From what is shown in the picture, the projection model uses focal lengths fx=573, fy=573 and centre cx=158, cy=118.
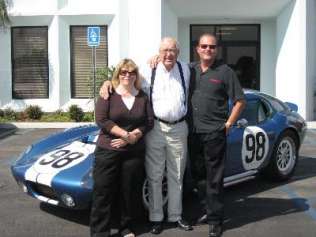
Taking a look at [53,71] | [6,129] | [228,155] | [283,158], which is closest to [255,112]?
[283,158]

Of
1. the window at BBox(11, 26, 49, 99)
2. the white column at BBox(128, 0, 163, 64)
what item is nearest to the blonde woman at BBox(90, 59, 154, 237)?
the white column at BBox(128, 0, 163, 64)

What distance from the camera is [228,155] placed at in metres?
6.51

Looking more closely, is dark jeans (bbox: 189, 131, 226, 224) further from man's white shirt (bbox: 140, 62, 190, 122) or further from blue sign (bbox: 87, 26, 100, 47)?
blue sign (bbox: 87, 26, 100, 47)

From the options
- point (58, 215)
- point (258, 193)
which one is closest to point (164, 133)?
point (58, 215)

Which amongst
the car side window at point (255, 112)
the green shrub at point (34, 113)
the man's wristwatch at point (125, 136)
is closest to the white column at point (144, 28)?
the green shrub at point (34, 113)

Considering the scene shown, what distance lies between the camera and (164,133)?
213 inches

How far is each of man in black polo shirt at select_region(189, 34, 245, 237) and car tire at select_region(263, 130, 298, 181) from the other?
212 centimetres

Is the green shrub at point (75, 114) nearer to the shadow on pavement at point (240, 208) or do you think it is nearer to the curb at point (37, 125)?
the curb at point (37, 125)

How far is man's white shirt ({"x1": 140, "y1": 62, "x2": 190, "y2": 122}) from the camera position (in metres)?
5.32

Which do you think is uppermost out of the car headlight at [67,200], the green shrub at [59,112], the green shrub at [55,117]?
the green shrub at [59,112]

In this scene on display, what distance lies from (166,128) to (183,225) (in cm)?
100

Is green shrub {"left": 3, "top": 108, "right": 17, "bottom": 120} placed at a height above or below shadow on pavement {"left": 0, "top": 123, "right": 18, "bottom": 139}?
above

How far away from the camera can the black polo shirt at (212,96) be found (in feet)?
17.7

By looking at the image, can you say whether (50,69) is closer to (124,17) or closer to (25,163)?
(124,17)
